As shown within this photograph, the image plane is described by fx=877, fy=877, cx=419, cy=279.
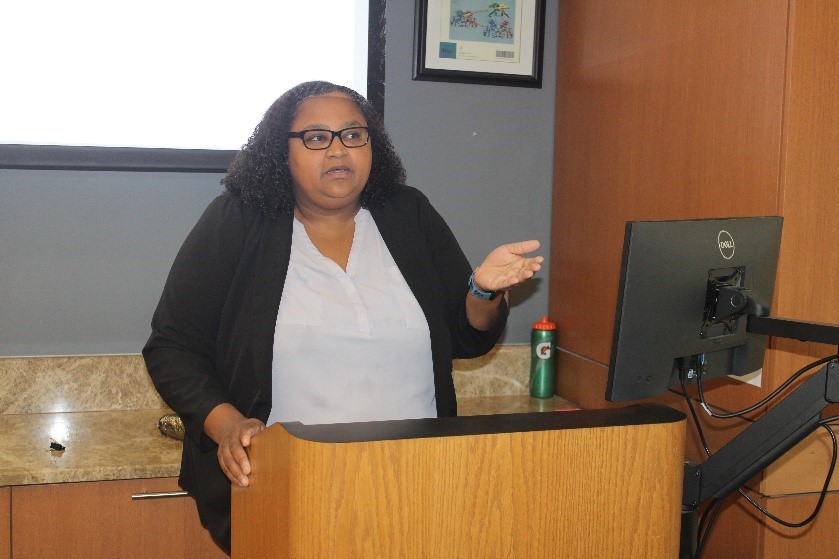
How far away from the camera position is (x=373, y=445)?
3.09 ft

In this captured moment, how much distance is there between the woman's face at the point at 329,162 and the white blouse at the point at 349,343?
0.09m

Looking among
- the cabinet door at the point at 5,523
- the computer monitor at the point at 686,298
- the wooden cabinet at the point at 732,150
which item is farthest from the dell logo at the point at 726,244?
the cabinet door at the point at 5,523

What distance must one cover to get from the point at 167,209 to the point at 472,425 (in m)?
1.60

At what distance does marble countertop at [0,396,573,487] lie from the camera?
1.90 m

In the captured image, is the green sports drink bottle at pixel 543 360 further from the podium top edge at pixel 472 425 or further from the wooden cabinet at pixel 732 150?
the podium top edge at pixel 472 425

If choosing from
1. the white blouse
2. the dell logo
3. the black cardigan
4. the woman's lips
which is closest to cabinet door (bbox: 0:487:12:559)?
the black cardigan

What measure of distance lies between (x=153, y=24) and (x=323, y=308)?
3.31ft

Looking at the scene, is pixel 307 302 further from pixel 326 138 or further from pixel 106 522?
pixel 106 522

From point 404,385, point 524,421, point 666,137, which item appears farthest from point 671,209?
point 524,421

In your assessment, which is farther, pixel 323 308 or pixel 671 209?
pixel 671 209

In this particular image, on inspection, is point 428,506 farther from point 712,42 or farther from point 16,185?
point 16,185

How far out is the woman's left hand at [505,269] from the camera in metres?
1.46

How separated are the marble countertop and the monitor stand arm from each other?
118 centimetres

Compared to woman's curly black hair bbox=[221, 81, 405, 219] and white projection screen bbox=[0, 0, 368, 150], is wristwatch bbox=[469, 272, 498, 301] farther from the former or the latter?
white projection screen bbox=[0, 0, 368, 150]
